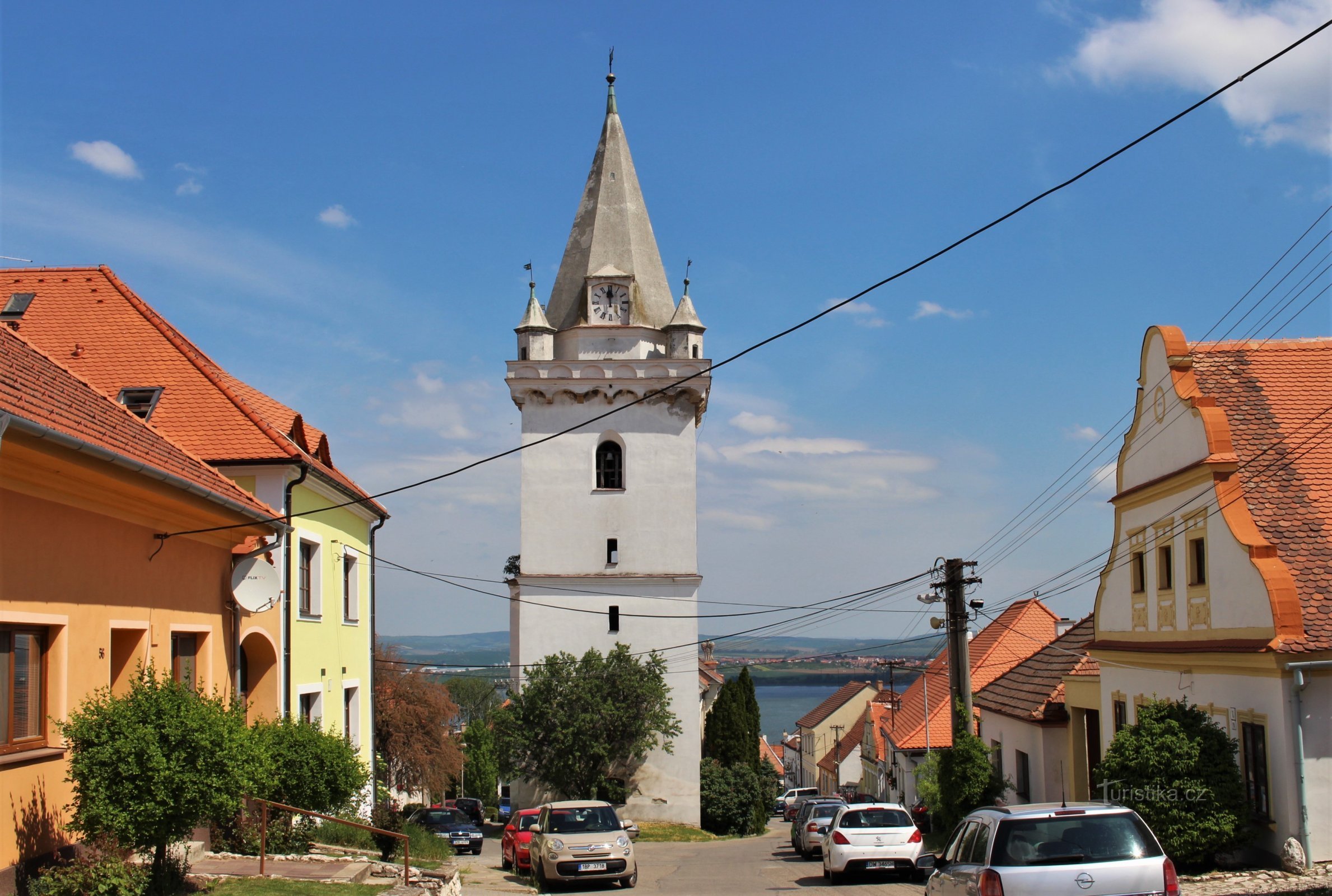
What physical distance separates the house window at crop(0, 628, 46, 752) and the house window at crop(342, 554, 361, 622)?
1325cm

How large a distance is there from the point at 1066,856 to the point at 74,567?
9.89 meters

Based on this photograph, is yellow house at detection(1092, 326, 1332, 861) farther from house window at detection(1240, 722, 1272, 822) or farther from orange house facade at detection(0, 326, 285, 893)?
orange house facade at detection(0, 326, 285, 893)

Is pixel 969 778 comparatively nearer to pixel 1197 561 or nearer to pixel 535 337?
pixel 1197 561

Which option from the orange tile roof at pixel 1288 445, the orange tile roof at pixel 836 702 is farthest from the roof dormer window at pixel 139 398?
the orange tile roof at pixel 836 702

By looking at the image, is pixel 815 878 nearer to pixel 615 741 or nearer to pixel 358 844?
pixel 358 844

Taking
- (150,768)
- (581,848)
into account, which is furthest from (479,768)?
(150,768)

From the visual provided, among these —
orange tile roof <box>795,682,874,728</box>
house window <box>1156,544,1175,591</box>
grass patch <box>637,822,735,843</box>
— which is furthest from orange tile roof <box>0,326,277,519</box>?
orange tile roof <box>795,682,874,728</box>

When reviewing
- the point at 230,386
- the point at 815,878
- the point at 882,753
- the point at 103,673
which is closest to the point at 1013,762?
the point at 815,878

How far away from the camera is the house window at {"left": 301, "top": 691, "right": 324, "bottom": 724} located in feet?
72.9

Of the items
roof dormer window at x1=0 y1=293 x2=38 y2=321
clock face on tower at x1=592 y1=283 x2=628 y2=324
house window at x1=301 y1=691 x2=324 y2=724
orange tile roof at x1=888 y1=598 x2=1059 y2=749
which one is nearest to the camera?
roof dormer window at x1=0 y1=293 x2=38 y2=321

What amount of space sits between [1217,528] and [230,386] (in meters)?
16.8

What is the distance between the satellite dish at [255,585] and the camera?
17156mm

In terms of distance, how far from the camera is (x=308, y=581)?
22.8 m

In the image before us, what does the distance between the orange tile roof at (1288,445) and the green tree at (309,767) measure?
44.1 feet
